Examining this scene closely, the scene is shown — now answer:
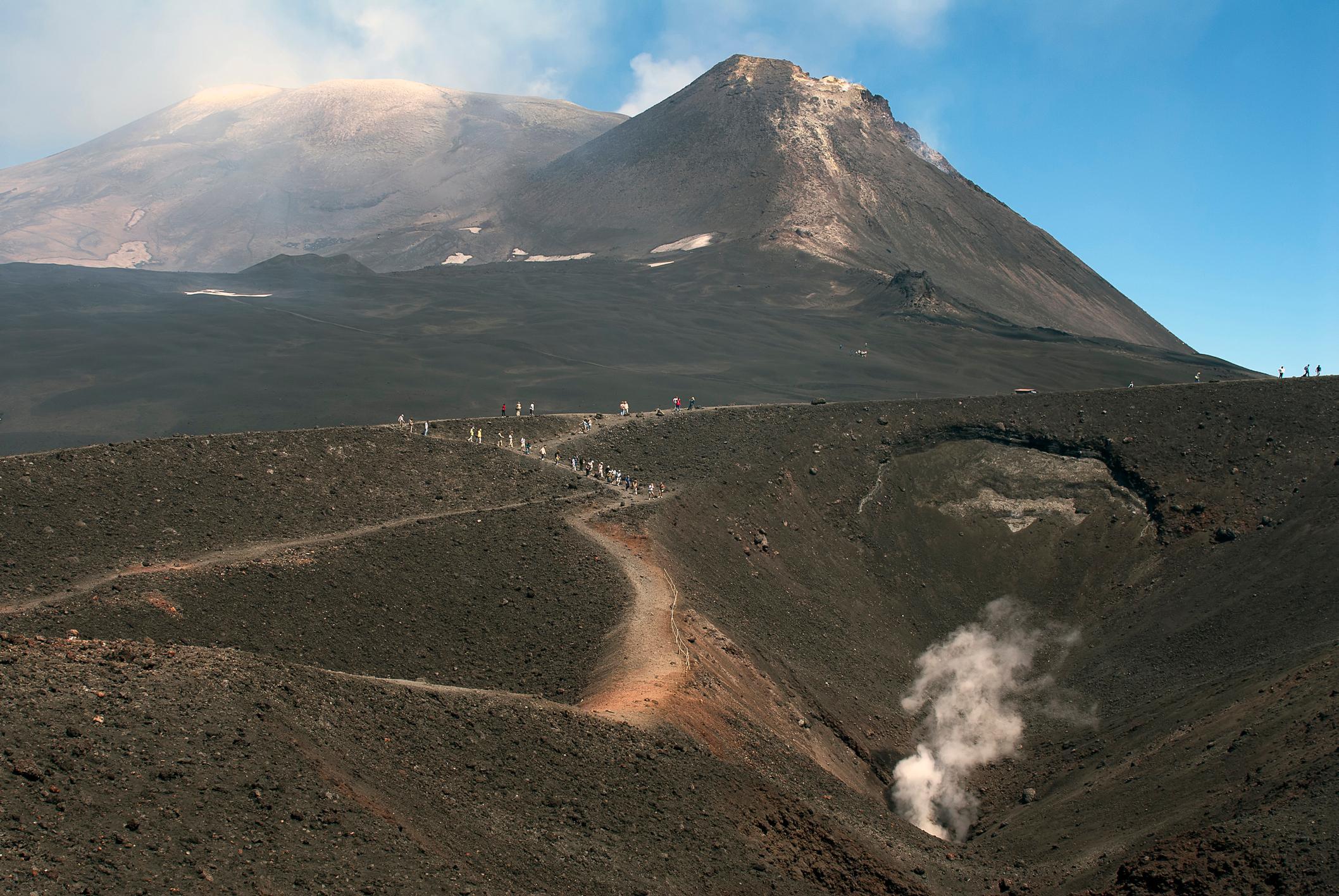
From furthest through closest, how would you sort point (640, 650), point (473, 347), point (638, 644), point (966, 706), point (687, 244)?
point (687, 244) < point (473, 347) < point (966, 706) < point (638, 644) < point (640, 650)

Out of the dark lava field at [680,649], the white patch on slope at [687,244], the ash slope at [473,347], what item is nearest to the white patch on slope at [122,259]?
the ash slope at [473,347]

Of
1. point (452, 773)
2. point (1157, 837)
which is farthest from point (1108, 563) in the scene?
point (452, 773)

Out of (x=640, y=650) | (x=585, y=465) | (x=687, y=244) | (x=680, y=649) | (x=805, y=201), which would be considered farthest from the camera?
(x=805, y=201)

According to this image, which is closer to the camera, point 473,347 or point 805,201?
point 473,347

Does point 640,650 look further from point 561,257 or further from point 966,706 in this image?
point 561,257

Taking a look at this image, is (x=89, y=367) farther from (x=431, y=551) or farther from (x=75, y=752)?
(x=75, y=752)

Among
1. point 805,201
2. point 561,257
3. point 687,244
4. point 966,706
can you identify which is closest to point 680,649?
point 966,706

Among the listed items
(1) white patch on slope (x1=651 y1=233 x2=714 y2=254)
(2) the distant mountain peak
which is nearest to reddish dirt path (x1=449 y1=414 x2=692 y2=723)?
(2) the distant mountain peak

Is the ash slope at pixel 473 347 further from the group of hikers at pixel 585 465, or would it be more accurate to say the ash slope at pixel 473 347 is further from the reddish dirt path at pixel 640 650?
the reddish dirt path at pixel 640 650

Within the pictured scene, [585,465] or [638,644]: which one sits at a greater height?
[585,465]
